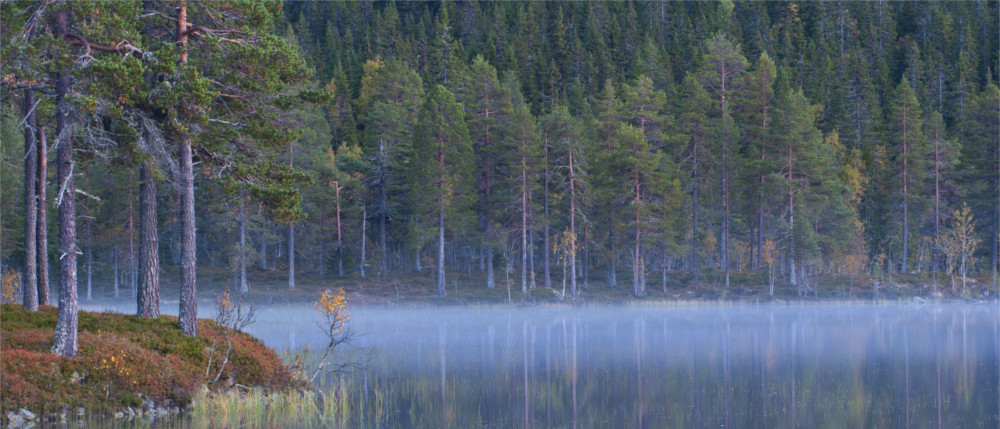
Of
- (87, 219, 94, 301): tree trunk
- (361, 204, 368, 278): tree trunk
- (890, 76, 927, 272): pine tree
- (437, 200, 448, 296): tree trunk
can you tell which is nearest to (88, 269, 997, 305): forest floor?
(437, 200, 448, 296): tree trunk

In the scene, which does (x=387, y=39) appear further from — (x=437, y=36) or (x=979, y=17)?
(x=979, y=17)

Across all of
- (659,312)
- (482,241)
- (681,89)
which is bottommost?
(659,312)

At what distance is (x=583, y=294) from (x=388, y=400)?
134 feet

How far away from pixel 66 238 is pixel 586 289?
4694 centimetres

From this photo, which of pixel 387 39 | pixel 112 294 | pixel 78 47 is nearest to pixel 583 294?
pixel 112 294

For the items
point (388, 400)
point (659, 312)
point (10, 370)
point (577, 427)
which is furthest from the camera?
point (659, 312)

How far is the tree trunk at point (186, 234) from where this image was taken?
19.7 metres

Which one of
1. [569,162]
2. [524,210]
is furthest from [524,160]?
[524,210]

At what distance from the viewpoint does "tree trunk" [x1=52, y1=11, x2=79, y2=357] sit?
1652 cm

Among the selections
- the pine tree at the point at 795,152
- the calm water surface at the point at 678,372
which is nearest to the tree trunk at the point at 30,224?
the calm water surface at the point at 678,372

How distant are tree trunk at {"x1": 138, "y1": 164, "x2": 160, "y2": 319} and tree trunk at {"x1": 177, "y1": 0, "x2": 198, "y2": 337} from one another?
0.64m

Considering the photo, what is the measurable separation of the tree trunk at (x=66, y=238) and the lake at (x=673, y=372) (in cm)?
559

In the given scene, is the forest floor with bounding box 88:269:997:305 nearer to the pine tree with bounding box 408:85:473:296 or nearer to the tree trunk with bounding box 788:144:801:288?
the tree trunk with bounding box 788:144:801:288

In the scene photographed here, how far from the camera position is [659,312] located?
51.4 m
